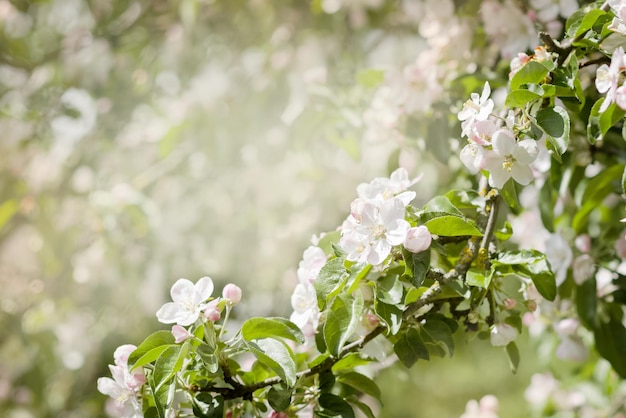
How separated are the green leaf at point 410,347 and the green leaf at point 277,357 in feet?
0.40

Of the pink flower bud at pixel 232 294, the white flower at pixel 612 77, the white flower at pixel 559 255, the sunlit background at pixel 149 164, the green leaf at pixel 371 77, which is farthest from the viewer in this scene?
the sunlit background at pixel 149 164

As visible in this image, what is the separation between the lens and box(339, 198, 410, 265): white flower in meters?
0.65

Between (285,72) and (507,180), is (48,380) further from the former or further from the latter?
(507,180)

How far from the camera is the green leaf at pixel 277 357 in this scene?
650 mm

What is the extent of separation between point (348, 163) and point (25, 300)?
3.69ft

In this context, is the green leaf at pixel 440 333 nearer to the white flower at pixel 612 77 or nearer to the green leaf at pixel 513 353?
the green leaf at pixel 513 353

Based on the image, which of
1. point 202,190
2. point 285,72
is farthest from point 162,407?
point 202,190

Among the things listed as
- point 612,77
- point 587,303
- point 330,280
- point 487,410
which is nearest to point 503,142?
point 612,77

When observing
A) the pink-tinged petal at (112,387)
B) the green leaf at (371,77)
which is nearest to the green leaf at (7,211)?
the green leaf at (371,77)

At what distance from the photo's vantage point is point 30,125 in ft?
6.79

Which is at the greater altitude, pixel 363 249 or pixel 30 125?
pixel 363 249

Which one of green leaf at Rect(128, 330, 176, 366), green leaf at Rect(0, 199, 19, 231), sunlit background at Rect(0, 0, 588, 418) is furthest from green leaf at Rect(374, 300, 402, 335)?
green leaf at Rect(0, 199, 19, 231)

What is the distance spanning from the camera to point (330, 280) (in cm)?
68

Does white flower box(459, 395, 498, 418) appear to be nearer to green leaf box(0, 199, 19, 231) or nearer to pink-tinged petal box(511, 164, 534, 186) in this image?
pink-tinged petal box(511, 164, 534, 186)
